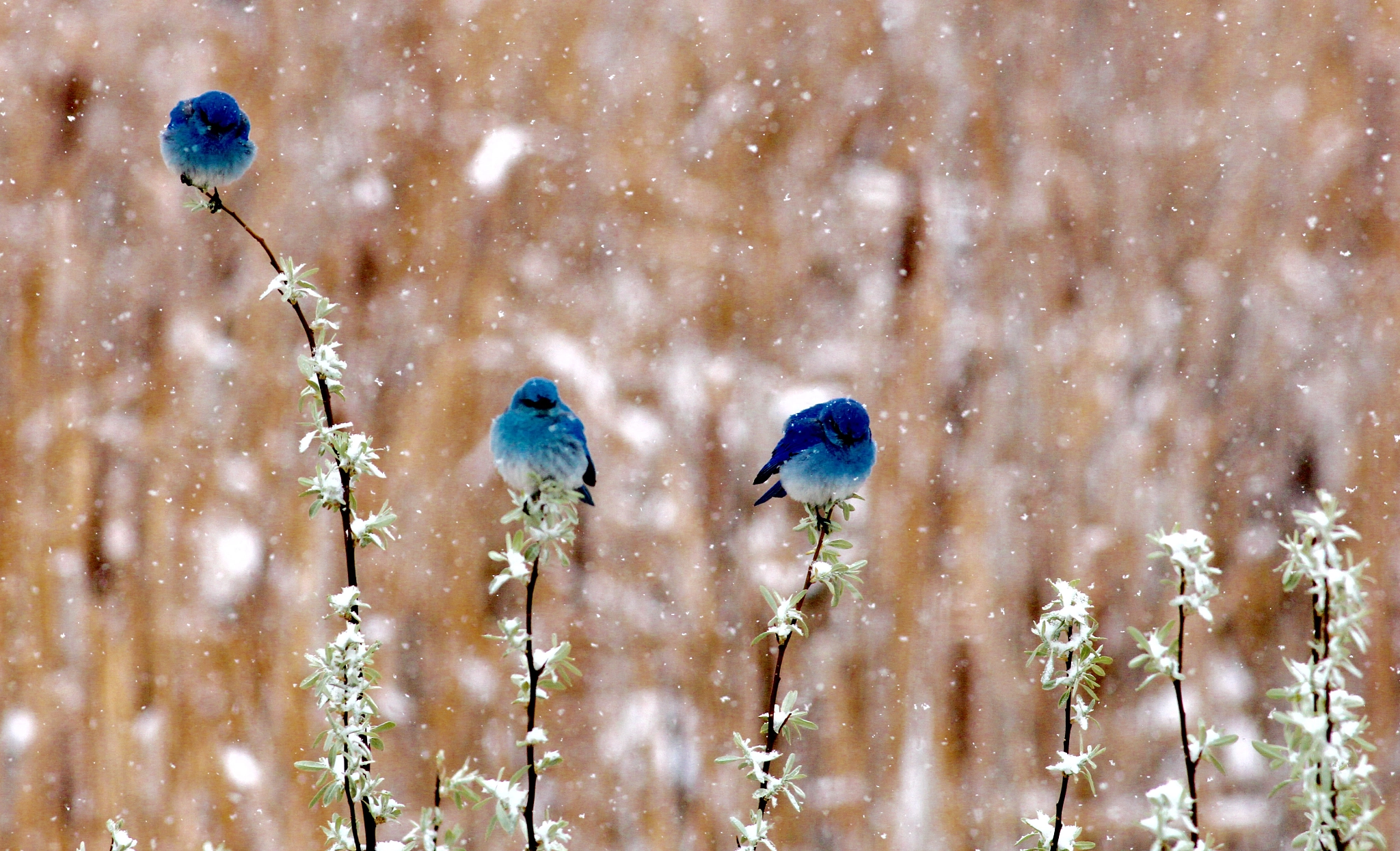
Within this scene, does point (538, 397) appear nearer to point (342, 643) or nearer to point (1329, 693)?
point (342, 643)

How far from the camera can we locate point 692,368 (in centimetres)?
84

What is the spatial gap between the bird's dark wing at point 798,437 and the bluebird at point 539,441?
5.6 inches

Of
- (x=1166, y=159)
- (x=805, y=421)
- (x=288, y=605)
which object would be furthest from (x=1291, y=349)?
(x=288, y=605)

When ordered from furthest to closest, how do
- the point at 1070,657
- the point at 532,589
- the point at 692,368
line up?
the point at 692,368, the point at 1070,657, the point at 532,589

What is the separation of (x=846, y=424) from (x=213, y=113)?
1.30 ft

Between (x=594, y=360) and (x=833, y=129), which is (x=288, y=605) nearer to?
(x=594, y=360)

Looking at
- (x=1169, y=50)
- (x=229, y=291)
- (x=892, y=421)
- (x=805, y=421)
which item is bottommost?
(x=805, y=421)

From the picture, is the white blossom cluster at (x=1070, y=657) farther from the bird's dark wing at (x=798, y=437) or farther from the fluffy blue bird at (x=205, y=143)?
the fluffy blue bird at (x=205, y=143)

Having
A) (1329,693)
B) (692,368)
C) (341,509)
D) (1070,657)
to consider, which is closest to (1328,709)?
(1329,693)

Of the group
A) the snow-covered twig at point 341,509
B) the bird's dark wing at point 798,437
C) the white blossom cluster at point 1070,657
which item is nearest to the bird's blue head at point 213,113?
the snow-covered twig at point 341,509

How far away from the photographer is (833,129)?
0.84 meters

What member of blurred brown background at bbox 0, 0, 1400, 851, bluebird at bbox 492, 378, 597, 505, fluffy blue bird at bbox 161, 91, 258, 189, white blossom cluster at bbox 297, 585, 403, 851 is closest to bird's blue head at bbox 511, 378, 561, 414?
bluebird at bbox 492, 378, 597, 505

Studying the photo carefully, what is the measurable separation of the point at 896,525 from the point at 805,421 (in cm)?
33

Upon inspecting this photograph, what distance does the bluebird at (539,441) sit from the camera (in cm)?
42
